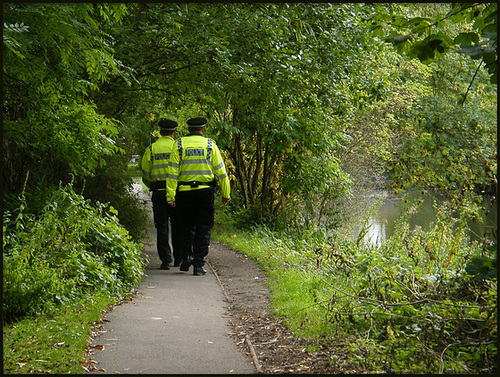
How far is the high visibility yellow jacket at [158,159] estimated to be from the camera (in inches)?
375

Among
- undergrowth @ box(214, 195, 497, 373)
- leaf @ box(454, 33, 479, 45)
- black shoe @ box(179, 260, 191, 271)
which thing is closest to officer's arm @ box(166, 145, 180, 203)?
black shoe @ box(179, 260, 191, 271)

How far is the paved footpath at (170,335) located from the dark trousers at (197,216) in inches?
30.6

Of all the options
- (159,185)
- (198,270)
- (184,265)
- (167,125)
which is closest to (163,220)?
(159,185)

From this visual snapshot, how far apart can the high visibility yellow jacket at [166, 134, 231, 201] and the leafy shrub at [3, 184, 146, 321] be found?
1.14m

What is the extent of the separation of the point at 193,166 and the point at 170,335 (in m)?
3.67

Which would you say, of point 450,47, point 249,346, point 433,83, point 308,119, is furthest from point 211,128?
point 433,83

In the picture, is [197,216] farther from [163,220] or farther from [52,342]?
[52,342]

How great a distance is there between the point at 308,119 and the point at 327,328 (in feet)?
25.0

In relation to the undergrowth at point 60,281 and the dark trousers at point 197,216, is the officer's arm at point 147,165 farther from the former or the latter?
the undergrowth at point 60,281

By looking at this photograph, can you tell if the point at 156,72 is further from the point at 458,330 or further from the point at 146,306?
the point at 458,330

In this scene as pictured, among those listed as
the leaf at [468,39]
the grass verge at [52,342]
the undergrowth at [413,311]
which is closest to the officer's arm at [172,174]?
the undergrowth at [413,311]

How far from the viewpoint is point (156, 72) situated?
37.4 feet

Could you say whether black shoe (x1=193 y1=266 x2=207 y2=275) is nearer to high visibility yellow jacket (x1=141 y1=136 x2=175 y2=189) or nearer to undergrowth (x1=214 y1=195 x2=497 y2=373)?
high visibility yellow jacket (x1=141 y1=136 x2=175 y2=189)

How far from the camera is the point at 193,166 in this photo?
9.04 m
